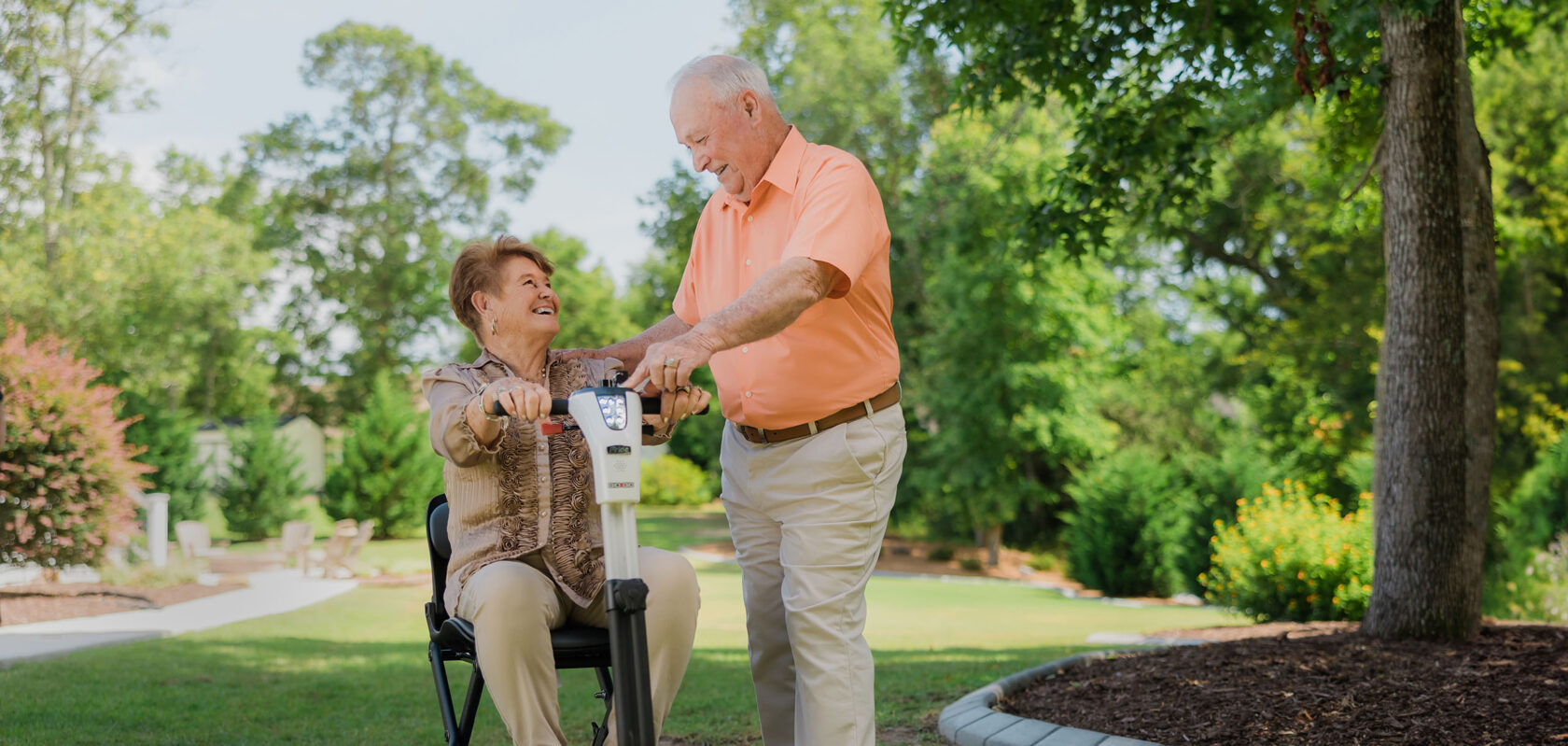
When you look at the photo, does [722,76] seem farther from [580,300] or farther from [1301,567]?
[580,300]

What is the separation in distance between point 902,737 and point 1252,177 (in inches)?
729

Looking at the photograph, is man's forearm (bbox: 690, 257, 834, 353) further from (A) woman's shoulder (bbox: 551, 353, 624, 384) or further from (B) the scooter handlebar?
(A) woman's shoulder (bbox: 551, 353, 624, 384)

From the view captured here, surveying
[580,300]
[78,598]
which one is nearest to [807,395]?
[78,598]

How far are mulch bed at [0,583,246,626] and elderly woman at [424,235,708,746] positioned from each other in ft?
27.8

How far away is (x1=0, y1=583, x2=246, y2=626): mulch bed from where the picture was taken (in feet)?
33.2

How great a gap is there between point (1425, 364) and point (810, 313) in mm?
3862

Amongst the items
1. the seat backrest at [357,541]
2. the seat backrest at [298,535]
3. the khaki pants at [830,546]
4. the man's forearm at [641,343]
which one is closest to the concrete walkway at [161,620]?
the seat backrest at [357,541]

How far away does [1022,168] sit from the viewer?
70.9ft

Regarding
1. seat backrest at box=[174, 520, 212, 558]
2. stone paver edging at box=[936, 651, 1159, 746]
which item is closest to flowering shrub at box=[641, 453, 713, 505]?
seat backrest at box=[174, 520, 212, 558]

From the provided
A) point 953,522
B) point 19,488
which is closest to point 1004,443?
point 953,522

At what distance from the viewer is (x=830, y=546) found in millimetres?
2822

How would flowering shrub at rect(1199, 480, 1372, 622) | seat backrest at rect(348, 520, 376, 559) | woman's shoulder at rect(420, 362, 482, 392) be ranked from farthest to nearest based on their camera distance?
seat backrest at rect(348, 520, 376, 559), flowering shrub at rect(1199, 480, 1372, 622), woman's shoulder at rect(420, 362, 482, 392)

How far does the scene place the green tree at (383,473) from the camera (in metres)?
23.8

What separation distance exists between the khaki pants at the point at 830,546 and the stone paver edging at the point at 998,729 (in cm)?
125
